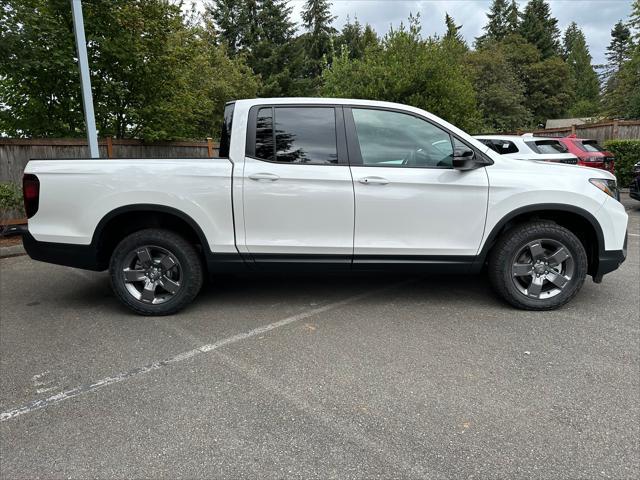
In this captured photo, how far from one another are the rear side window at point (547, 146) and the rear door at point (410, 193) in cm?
682

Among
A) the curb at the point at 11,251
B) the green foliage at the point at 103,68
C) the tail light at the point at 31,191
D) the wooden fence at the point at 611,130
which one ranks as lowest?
the curb at the point at 11,251

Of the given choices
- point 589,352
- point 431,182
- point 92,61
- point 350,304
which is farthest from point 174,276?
point 92,61

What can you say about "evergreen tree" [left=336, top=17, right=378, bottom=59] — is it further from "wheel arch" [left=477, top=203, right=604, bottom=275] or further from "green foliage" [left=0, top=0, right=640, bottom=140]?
"wheel arch" [left=477, top=203, right=604, bottom=275]

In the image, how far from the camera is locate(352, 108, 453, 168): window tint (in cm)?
399

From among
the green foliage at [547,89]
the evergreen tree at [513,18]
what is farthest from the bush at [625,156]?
the evergreen tree at [513,18]

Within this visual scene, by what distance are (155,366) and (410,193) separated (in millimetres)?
2443

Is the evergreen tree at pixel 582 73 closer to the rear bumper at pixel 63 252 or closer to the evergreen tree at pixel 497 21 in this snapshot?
the evergreen tree at pixel 497 21

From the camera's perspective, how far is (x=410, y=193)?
3895mm

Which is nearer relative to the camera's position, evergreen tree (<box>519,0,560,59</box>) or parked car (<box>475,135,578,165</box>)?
parked car (<box>475,135,578,165</box>)

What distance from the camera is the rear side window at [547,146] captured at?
9789 mm

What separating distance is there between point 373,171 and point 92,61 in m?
7.81

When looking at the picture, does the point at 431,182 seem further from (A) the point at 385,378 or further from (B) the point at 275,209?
(A) the point at 385,378

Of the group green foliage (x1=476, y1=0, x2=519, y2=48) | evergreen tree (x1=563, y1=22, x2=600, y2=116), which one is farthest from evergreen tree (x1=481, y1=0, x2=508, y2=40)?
evergreen tree (x1=563, y1=22, x2=600, y2=116)

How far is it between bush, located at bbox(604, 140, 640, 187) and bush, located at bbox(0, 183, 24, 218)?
50.5ft
